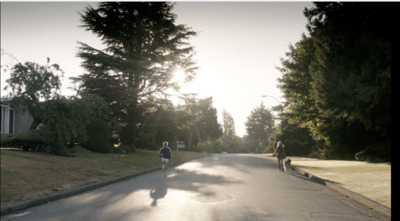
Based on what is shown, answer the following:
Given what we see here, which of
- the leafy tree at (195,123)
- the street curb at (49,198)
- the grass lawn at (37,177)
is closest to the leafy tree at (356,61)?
the street curb at (49,198)

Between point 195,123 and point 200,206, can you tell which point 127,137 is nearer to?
point 195,123

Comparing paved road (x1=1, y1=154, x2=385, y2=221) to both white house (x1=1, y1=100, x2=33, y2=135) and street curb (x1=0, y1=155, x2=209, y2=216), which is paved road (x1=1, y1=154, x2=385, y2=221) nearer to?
street curb (x1=0, y1=155, x2=209, y2=216)

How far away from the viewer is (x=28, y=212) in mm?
7367

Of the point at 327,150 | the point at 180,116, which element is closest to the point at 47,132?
the point at 180,116

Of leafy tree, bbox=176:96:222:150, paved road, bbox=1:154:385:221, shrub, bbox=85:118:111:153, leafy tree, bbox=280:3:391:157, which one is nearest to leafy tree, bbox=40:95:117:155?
shrub, bbox=85:118:111:153

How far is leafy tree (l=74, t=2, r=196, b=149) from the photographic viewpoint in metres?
26.7

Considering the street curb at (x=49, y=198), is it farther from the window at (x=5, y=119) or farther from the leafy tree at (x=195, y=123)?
the window at (x=5, y=119)

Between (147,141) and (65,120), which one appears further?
(147,141)

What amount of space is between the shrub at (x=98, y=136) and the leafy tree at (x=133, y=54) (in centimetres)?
328

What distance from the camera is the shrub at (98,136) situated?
82.7ft

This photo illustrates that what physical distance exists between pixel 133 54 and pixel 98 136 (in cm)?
734

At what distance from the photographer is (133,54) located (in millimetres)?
27016

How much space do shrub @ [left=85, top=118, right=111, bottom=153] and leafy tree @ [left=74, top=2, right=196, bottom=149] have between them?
3.28m

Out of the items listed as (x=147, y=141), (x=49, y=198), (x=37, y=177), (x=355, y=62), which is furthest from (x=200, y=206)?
(x=147, y=141)
